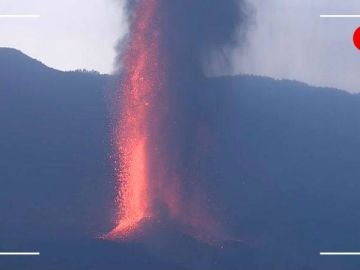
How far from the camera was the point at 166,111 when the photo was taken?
873 centimetres

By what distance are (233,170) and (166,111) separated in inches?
46.3

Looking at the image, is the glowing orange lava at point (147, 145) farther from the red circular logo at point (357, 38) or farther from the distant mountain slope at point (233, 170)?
the red circular logo at point (357, 38)

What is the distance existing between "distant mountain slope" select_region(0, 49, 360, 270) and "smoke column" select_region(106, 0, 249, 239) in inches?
7.8

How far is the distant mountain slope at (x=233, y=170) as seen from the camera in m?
7.85

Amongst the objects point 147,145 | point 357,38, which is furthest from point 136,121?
point 357,38

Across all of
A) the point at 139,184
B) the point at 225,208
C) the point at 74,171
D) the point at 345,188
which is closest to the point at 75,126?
the point at 74,171

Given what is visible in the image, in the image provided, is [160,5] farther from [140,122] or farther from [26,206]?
[26,206]

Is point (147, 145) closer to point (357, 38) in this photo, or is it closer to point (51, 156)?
point (51, 156)

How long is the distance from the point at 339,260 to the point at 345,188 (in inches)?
30.5

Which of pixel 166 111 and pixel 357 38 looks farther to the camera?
pixel 166 111

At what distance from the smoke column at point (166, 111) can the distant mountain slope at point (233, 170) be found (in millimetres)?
199

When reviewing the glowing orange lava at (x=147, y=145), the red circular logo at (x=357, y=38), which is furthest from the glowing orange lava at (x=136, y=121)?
the red circular logo at (x=357, y=38)

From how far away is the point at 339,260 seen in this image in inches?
305

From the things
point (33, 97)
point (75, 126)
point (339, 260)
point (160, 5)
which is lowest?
point (339, 260)
